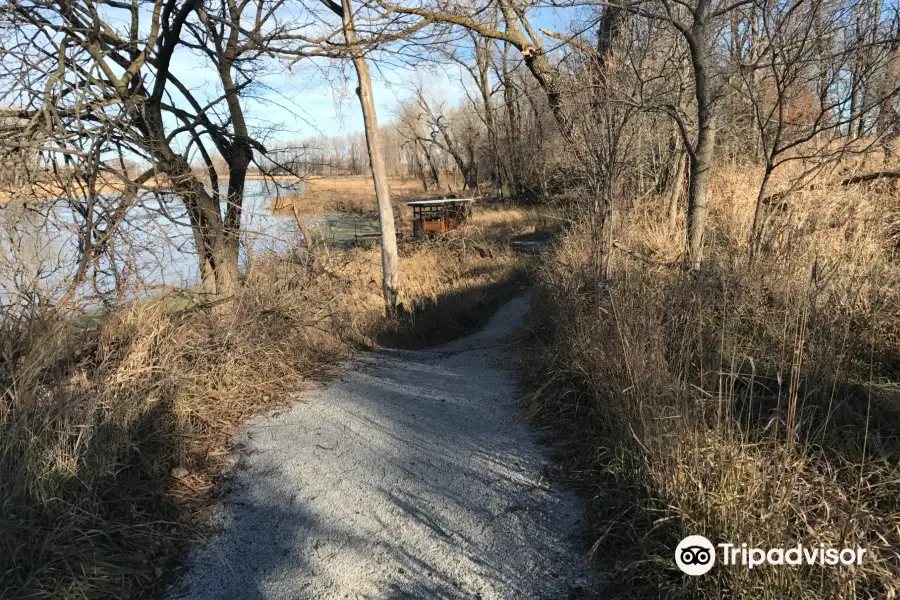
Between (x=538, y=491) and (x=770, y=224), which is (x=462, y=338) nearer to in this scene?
(x=770, y=224)

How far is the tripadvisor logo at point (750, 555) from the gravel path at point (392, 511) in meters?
0.50

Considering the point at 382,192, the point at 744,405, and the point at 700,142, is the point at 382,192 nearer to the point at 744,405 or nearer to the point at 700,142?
the point at 700,142

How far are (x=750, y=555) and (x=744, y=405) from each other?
3.86 ft

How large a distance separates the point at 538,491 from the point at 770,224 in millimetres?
4844

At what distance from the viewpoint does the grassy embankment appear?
8.95ft

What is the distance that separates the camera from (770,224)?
21.2 ft

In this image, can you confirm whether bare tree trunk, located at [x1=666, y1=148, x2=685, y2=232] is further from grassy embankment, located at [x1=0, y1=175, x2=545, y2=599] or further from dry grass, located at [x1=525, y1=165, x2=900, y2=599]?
grassy embankment, located at [x1=0, y1=175, x2=545, y2=599]

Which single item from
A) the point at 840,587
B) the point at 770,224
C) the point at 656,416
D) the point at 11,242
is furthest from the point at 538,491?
the point at 770,224

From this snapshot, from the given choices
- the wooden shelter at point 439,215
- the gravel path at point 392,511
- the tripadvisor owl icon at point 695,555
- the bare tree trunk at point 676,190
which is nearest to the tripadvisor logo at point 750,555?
the tripadvisor owl icon at point 695,555

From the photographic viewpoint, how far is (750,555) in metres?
2.30

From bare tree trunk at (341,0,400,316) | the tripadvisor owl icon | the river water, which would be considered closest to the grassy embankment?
the river water

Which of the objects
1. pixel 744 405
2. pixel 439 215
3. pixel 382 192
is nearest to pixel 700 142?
pixel 744 405

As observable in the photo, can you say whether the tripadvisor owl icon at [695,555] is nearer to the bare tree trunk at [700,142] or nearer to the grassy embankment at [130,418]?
the grassy embankment at [130,418]

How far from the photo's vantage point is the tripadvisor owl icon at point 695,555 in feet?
7.82
